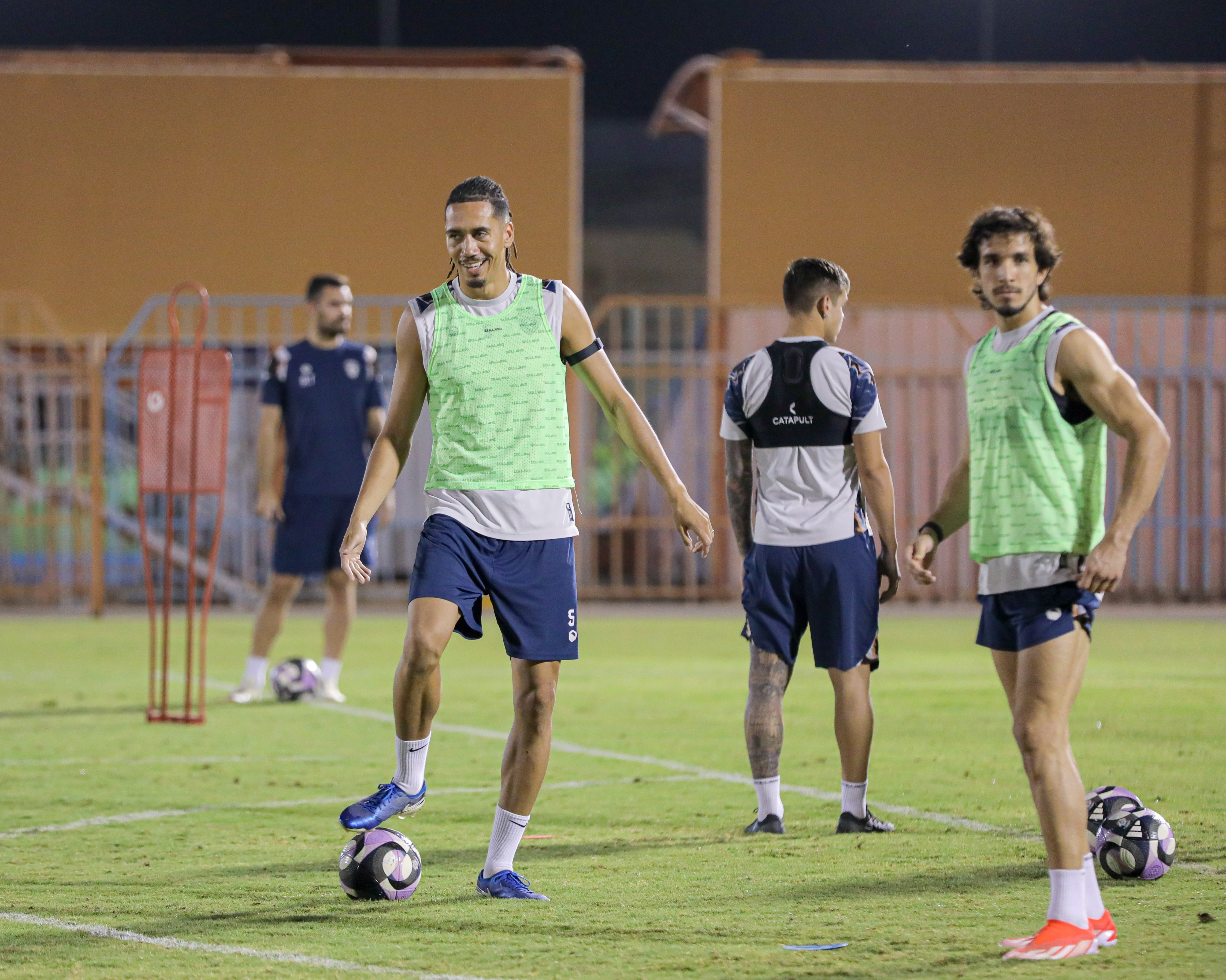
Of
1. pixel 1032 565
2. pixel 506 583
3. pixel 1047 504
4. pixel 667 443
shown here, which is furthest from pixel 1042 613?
pixel 667 443

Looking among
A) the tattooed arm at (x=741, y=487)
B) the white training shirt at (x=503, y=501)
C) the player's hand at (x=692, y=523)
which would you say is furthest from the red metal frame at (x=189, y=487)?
the player's hand at (x=692, y=523)

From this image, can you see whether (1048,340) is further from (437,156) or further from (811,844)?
(437,156)

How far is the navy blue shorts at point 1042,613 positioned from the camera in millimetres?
4406

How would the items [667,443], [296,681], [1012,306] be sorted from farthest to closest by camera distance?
[667,443] < [296,681] < [1012,306]

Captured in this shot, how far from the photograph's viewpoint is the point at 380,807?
17.0ft

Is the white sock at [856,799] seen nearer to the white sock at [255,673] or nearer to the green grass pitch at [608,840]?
the green grass pitch at [608,840]

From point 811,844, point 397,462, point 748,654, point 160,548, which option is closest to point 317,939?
point 397,462

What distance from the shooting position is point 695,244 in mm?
25922

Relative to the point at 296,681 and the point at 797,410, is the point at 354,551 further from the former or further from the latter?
the point at 296,681

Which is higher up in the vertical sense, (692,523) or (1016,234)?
(1016,234)

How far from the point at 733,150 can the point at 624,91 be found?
6.33 metres

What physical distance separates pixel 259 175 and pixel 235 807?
14.9m

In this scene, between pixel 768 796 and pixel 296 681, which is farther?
pixel 296 681

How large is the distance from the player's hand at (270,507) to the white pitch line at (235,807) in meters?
3.38
